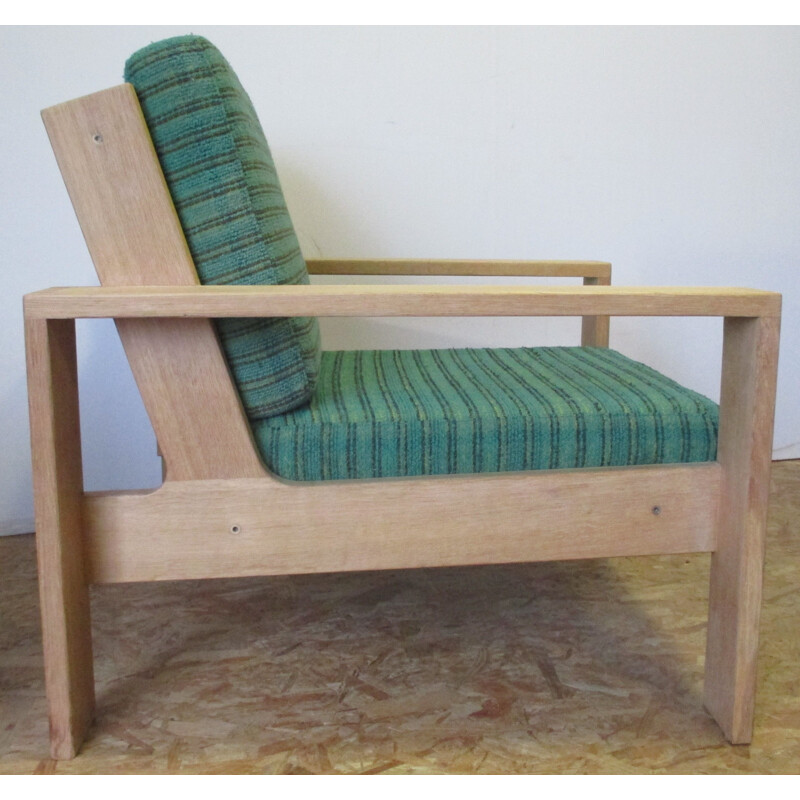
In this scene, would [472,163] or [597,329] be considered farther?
[472,163]

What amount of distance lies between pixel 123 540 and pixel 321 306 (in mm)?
413

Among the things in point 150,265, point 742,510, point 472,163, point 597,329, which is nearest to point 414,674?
point 742,510

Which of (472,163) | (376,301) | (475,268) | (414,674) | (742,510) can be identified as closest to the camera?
(376,301)

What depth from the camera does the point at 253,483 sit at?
1.10 m

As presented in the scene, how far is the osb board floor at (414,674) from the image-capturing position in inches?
44.7

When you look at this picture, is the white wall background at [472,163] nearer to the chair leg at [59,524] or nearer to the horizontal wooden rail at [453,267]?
the horizontal wooden rail at [453,267]

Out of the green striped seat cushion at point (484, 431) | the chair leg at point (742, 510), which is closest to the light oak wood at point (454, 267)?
the green striped seat cushion at point (484, 431)

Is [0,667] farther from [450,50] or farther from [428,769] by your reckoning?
[450,50]

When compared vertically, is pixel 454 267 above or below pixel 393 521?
above

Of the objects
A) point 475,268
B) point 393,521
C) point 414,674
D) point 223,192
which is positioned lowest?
point 414,674

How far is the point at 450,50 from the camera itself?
2.05m

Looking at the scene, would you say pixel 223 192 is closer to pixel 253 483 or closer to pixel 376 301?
pixel 376 301

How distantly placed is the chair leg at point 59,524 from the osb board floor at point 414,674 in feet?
0.29

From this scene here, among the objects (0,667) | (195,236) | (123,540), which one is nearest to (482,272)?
(195,236)
